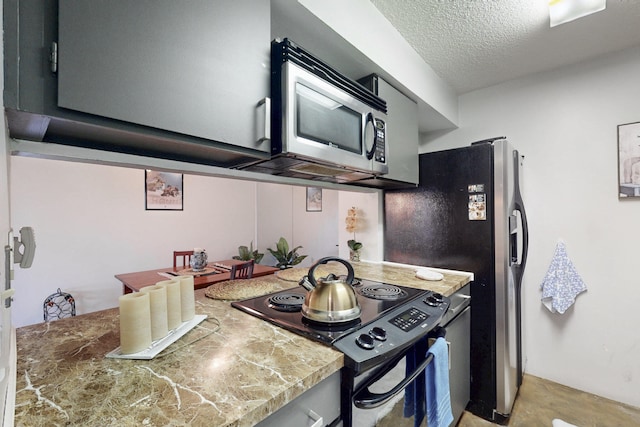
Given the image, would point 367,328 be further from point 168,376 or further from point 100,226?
point 100,226

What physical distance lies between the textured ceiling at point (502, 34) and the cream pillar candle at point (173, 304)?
1.56m

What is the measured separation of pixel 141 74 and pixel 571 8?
6.23 ft

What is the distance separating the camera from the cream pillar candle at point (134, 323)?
2.37ft

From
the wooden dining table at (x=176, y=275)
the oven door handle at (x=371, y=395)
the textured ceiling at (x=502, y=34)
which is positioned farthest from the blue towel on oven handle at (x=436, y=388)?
the wooden dining table at (x=176, y=275)

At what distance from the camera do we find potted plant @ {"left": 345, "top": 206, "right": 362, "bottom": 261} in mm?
2297

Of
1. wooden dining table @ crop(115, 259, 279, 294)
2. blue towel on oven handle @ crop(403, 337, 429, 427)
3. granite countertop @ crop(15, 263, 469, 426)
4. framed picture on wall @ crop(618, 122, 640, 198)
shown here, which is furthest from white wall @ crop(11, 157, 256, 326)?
framed picture on wall @ crop(618, 122, 640, 198)

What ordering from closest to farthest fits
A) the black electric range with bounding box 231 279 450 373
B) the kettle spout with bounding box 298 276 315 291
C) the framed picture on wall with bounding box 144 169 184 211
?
the black electric range with bounding box 231 279 450 373, the kettle spout with bounding box 298 276 315 291, the framed picture on wall with bounding box 144 169 184 211

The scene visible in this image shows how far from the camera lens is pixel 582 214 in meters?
1.94

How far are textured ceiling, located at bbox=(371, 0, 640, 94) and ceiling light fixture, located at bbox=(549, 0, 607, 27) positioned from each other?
66 mm

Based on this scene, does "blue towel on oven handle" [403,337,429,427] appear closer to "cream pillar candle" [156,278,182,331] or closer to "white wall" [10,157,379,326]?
"cream pillar candle" [156,278,182,331]

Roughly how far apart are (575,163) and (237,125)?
2358mm

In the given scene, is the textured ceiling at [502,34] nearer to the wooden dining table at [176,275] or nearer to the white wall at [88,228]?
the wooden dining table at [176,275]

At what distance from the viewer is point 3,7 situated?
0.53m

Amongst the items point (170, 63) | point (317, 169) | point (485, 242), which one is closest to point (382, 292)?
point (317, 169)
